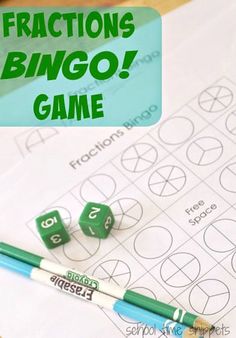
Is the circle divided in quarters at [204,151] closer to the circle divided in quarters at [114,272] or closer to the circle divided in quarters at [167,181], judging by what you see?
the circle divided in quarters at [167,181]

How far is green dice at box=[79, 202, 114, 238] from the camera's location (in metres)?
0.53

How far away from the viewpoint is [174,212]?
545 mm

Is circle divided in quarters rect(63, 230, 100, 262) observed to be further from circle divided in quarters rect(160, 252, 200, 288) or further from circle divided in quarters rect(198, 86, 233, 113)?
circle divided in quarters rect(198, 86, 233, 113)

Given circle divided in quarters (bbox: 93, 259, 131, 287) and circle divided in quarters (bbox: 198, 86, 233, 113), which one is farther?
circle divided in quarters (bbox: 198, 86, 233, 113)

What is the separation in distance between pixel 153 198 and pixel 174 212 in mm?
28

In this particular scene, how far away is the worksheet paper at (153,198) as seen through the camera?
19.5 inches

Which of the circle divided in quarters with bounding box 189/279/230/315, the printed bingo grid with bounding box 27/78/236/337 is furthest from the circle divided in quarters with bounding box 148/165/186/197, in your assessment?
the circle divided in quarters with bounding box 189/279/230/315

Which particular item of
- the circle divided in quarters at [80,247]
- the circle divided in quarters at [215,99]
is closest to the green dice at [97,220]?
the circle divided in quarters at [80,247]

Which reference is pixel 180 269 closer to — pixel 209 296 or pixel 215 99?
pixel 209 296

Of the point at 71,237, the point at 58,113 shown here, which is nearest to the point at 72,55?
the point at 58,113

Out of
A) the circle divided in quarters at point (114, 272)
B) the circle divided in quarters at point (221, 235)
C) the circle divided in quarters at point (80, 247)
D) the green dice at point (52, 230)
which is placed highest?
the circle divided in quarters at point (221, 235)

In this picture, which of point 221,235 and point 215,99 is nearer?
point 221,235

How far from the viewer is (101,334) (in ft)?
1.58

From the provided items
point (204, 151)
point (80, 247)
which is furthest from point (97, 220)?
point (204, 151)
